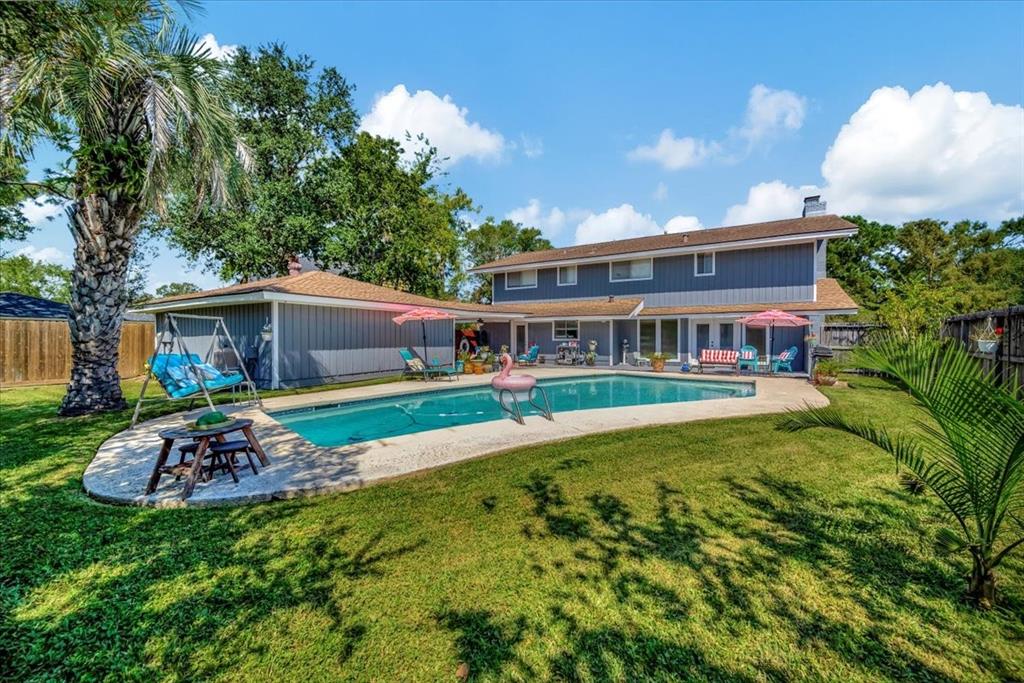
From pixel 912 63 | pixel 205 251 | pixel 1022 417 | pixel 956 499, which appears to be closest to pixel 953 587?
pixel 956 499

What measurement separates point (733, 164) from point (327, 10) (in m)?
17.9

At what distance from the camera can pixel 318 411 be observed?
11047mm

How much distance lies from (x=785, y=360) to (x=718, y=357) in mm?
2353

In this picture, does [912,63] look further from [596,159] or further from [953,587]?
[953,587]

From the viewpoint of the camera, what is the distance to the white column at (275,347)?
43.7 ft

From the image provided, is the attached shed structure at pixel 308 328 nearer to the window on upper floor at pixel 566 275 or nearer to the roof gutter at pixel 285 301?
the roof gutter at pixel 285 301

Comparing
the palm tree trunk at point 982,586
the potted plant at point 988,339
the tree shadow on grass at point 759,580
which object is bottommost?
the tree shadow on grass at point 759,580

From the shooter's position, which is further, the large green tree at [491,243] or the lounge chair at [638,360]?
the large green tree at [491,243]

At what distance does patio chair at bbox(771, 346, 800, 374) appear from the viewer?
16531 mm

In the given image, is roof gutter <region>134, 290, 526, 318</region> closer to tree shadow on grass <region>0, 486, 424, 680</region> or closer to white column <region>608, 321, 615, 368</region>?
white column <region>608, 321, 615, 368</region>

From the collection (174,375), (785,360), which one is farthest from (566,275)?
(174,375)

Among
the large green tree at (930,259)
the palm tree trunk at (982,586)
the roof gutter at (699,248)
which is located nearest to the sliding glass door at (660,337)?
the roof gutter at (699,248)

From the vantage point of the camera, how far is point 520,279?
26156 mm

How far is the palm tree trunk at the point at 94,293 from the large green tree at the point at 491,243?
3224cm
